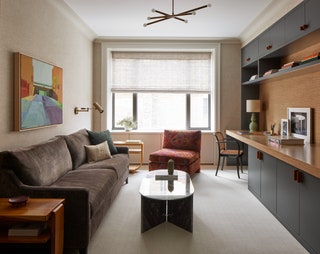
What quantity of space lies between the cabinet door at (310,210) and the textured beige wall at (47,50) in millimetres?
2823

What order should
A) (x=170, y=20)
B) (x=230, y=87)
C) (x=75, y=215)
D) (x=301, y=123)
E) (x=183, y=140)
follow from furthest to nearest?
1. (x=230, y=87)
2. (x=183, y=140)
3. (x=170, y=20)
4. (x=301, y=123)
5. (x=75, y=215)

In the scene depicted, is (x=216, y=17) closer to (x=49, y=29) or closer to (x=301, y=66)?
(x=301, y=66)

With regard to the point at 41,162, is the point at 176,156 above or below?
below

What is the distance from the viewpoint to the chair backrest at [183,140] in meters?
5.38

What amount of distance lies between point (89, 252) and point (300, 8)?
340 cm

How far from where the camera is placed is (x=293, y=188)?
270 centimetres

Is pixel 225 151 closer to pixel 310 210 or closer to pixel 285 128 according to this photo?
pixel 285 128

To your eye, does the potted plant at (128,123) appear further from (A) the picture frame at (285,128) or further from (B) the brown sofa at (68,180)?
(A) the picture frame at (285,128)

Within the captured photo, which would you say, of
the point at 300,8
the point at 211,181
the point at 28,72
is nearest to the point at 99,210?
the point at 28,72

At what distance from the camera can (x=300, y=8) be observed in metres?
3.24

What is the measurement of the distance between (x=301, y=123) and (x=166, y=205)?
2.18 metres

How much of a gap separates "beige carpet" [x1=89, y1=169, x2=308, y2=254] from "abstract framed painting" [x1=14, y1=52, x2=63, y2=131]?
1381mm

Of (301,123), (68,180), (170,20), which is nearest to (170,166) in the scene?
(68,180)

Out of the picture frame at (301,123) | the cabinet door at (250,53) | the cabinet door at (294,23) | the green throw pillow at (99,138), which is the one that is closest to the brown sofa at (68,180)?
the green throw pillow at (99,138)
